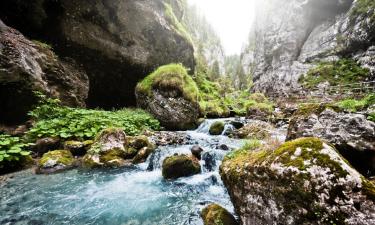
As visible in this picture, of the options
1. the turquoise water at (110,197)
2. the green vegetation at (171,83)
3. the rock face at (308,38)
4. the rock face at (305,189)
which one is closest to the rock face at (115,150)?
the turquoise water at (110,197)

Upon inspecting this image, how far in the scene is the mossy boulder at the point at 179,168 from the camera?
6.71 metres

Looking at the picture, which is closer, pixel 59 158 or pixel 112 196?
pixel 112 196

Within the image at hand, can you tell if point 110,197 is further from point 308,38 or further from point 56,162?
point 308,38

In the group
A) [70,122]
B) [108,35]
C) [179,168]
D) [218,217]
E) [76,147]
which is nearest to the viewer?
[218,217]

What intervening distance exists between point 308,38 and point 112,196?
1563 inches

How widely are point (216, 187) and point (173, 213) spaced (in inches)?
63.2

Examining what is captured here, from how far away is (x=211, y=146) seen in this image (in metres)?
9.31

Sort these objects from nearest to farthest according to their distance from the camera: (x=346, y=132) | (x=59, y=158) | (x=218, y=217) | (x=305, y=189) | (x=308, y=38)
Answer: (x=305, y=189)
(x=218, y=217)
(x=346, y=132)
(x=59, y=158)
(x=308, y=38)

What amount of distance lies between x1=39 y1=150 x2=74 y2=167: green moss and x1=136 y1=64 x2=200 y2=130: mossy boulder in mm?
6127

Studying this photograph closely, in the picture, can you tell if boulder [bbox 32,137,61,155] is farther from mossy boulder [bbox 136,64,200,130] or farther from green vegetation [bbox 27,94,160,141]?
mossy boulder [bbox 136,64,200,130]

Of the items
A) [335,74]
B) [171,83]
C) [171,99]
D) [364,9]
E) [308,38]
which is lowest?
[171,99]

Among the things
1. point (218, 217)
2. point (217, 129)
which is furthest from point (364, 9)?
point (218, 217)

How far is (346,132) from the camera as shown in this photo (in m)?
3.89

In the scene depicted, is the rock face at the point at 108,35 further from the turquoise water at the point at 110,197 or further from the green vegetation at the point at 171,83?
the turquoise water at the point at 110,197
